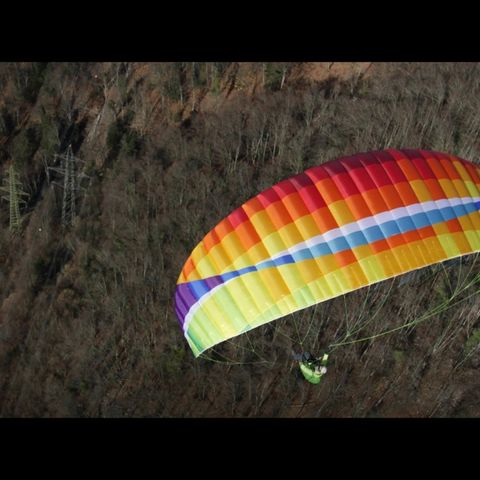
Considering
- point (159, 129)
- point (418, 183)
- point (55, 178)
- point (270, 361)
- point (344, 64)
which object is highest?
point (344, 64)

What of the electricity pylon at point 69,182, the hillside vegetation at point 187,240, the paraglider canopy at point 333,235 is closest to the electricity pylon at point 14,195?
the hillside vegetation at point 187,240

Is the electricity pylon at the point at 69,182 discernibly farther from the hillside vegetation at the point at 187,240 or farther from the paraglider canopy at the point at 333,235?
the paraglider canopy at the point at 333,235

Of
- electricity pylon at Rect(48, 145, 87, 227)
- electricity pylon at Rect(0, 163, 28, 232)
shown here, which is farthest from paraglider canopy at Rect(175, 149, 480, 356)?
electricity pylon at Rect(0, 163, 28, 232)

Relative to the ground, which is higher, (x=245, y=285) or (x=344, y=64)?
(x=344, y=64)

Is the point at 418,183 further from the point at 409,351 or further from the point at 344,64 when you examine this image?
the point at 344,64

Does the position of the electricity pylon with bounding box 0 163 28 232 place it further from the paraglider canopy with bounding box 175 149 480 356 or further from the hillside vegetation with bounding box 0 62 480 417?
the paraglider canopy with bounding box 175 149 480 356

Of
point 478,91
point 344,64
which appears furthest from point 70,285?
point 478,91

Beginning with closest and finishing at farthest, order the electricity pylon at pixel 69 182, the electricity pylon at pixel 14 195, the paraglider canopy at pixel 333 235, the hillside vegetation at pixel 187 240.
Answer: the paraglider canopy at pixel 333 235, the hillside vegetation at pixel 187 240, the electricity pylon at pixel 69 182, the electricity pylon at pixel 14 195

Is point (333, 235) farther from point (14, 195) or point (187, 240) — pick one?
point (14, 195)
